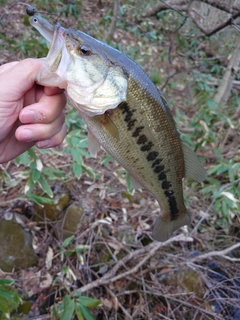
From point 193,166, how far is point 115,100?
21.5 inches

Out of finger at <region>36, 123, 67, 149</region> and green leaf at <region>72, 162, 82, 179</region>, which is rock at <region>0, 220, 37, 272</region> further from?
finger at <region>36, 123, 67, 149</region>

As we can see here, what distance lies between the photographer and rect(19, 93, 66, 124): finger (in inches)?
47.3

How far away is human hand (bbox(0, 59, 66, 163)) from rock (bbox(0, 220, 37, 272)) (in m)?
1.36

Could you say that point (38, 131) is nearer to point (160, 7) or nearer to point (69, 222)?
point (69, 222)

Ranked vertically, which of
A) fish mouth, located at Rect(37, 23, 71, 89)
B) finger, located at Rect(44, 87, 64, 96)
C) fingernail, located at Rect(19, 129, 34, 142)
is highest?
fish mouth, located at Rect(37, 23, 71, 89)

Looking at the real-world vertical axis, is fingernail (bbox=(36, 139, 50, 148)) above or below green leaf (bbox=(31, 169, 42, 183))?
above

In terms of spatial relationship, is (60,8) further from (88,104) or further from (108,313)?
(108,313)

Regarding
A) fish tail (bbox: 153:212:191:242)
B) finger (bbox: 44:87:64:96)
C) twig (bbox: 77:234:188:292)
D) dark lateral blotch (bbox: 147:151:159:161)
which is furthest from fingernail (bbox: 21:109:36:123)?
twig (bbox: 77:234:188:292)

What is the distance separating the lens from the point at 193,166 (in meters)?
1.39

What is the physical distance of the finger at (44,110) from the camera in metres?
1.20

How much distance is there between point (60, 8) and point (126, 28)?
2.09m

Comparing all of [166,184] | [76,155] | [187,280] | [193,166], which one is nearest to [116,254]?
[187,280]

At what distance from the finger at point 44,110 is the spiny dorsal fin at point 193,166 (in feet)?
2.04

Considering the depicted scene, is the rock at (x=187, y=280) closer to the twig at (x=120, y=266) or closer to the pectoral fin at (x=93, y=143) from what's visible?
the twig at (x=120, y=266)
